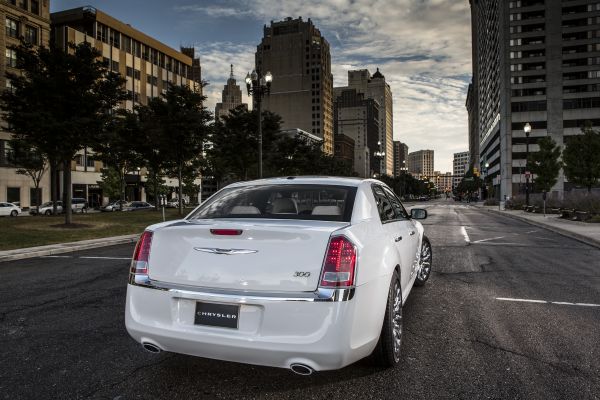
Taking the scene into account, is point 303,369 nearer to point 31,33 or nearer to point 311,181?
point 311,181

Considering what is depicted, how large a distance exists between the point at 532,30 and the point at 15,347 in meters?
107

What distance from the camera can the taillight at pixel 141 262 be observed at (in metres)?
3.22

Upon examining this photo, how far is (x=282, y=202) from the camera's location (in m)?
4.15

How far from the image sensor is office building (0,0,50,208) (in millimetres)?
44969

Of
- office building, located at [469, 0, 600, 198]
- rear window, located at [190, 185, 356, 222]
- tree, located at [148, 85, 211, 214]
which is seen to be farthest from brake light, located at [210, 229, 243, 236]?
office building, located at [469, 0, 600, 198]

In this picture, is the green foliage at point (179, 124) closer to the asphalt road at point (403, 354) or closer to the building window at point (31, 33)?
the asphalt road at point (403, 354)

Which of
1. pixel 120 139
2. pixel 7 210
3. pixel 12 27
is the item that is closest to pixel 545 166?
pixel 120 139

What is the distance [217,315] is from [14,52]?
54.4 m

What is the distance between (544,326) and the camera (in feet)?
15.5

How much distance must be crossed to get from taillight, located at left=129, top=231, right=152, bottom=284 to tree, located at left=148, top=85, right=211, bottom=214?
23.0 m

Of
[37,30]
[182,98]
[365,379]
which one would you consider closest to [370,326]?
[365,379]

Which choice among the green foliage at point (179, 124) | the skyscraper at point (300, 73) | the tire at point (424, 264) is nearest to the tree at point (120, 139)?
the green foliage at point (179, 124)

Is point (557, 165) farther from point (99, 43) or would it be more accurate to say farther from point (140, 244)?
point (99, 43)

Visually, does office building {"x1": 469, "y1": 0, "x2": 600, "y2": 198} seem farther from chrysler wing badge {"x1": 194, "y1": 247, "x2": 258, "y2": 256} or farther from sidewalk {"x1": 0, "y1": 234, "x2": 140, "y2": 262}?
chrysler wing badge {"x1": 194, "y1": 247, "x2": 258, "y2": 256}
